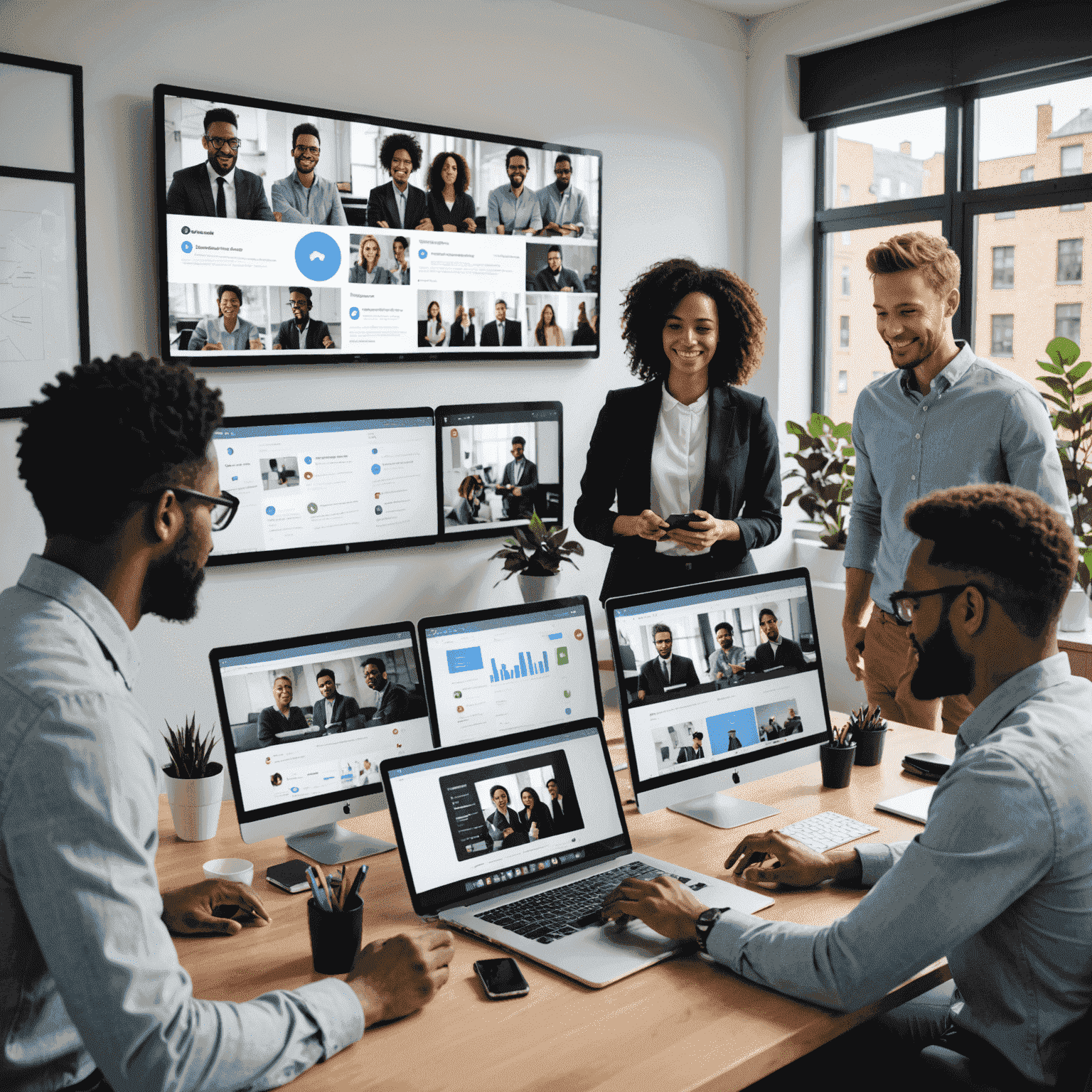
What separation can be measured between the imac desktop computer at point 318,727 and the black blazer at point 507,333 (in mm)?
2355

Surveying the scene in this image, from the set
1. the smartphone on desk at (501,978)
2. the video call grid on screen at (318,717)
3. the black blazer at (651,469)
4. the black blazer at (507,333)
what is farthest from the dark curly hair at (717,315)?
the smartphone on desk at (501,978)

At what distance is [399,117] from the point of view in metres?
3.77

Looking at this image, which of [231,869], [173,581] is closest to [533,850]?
[231,869]

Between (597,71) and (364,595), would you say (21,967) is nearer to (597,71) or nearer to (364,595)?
(364,595)

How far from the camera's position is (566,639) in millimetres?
2023

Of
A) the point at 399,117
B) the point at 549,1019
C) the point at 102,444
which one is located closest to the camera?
the point at 102,444

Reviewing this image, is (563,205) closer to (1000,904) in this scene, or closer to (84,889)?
(1000,904)

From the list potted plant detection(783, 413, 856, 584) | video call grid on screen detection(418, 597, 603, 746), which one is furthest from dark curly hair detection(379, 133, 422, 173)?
video call grid on screen detection(418, 597, 603, 746)

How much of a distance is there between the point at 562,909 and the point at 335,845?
474mm

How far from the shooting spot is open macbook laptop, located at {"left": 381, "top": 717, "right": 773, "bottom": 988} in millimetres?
1508

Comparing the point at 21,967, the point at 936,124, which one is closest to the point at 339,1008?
the point at 21,967

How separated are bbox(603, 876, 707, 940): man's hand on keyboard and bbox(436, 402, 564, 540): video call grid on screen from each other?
2.57 meters

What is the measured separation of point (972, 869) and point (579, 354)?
10.8ft

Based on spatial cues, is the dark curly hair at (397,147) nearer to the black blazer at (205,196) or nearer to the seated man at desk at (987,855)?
the black blazer at (205,196)
